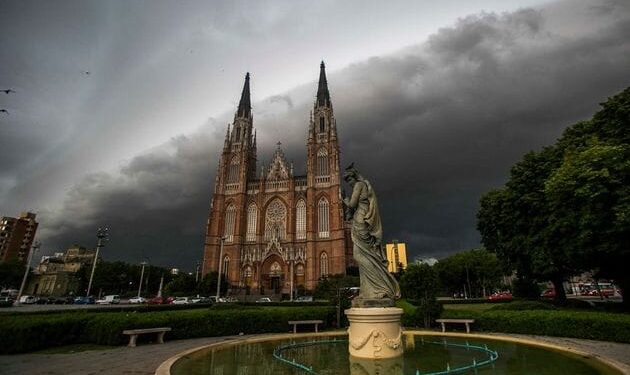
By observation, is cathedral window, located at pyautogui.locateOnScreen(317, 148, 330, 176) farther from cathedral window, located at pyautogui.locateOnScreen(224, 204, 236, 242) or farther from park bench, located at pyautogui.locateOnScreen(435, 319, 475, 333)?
park bench, located at pyautogui.locateOnScreen(435, 319, 475, 333)

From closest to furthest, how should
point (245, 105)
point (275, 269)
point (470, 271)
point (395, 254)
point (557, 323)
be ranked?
point (557, 323)
point (470, 271)
point (275, 269)
point (245, 105)
point (395, 254)

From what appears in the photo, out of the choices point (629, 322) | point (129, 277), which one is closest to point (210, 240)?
point (129, 277)

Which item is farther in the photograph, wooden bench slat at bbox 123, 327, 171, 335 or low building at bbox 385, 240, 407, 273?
low building at bbox 385, 240, 407, 273

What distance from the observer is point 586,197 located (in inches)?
607

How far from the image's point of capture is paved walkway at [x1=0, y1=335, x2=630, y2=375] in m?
7.61

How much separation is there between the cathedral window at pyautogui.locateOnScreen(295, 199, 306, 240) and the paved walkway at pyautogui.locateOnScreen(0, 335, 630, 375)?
2027 inches

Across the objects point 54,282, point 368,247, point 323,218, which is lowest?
point 368,247

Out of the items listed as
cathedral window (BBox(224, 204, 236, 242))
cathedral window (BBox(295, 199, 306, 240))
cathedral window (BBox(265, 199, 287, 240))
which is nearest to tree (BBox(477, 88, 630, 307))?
cathedral window (BBox(295, 199, 306, 240))

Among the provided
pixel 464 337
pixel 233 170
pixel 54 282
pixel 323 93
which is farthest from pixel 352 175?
pixel 54 282

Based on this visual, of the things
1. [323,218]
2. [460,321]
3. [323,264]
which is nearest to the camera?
[460,321]

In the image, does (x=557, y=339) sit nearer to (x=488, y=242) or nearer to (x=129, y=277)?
(x=488, y=242)

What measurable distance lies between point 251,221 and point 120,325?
54451 millimetres

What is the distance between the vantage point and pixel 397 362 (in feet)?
24.9

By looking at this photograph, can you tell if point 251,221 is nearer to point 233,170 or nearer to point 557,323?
point 233,170
